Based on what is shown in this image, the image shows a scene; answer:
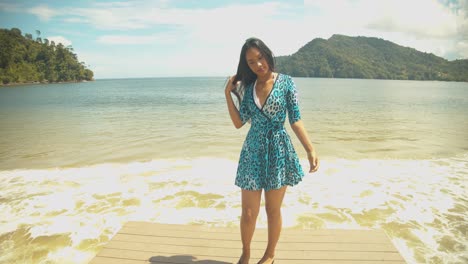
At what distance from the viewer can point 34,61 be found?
121 metres

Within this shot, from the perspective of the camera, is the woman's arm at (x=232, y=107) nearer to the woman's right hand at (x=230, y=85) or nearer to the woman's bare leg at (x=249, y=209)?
the woman's right hand at (x=230, y=85)

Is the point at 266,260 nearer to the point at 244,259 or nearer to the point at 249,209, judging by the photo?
the point at 244,259

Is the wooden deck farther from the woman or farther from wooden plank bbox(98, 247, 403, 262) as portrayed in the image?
the woman

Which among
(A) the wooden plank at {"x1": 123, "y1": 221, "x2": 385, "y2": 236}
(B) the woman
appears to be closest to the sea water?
(A) the wooden plank at {"x1": 123, "y1": 221, "x2": 385, "y2": 236}

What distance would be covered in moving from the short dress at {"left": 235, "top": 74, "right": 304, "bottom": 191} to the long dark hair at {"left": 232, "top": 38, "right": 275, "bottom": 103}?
94 millimetres

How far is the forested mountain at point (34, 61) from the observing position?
338ft

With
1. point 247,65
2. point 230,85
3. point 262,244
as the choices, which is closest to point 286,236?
point 262,244

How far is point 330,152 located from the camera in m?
11.1

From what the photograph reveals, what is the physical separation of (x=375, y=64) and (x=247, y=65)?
198 meters

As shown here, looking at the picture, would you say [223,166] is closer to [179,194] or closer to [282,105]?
[179,194]

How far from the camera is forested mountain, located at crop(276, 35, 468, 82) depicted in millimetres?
155000

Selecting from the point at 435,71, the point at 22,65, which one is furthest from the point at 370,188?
the point at 435,71

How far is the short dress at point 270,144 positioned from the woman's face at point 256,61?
174 mm

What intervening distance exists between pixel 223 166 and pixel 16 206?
5446 mm
